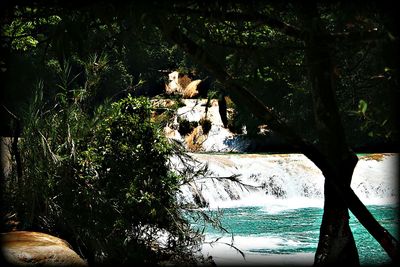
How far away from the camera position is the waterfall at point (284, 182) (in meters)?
15.7

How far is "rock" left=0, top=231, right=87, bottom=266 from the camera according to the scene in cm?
556

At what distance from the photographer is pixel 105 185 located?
285 inches

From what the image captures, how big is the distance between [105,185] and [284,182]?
1059 cm

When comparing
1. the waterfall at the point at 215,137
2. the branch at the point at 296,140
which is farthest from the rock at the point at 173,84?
the branch at the point at 296,140

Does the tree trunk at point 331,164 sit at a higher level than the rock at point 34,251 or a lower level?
higher

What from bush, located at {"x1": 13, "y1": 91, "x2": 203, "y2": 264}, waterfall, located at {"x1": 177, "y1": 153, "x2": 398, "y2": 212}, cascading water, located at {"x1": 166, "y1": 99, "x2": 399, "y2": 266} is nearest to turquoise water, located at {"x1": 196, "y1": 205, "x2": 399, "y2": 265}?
cascading water, located at {"x1": 166, "y1": 99, "x2": 399, "y2": 266}

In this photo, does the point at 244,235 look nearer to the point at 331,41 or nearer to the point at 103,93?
the point at 331,41

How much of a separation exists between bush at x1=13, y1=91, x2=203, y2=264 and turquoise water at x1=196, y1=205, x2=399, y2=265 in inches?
60.0

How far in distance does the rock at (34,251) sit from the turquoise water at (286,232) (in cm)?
291

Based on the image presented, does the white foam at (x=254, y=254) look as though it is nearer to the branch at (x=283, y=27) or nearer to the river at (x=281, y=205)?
the river at (x=281, y=205)

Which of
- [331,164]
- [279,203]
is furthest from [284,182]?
[331,164]

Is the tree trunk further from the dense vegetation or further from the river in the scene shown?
the river

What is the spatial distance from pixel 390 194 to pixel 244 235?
7.73 metres

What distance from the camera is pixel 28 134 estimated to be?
23.1ft
